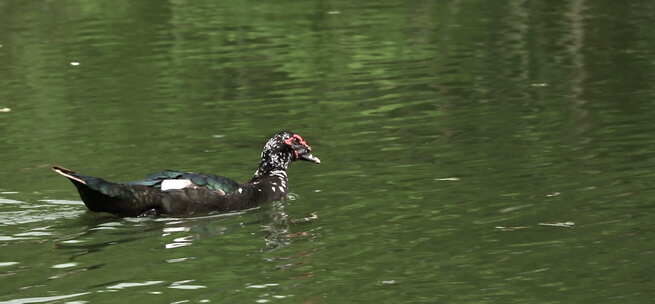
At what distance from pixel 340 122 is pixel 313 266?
6400 mm

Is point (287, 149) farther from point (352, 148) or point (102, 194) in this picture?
point (102, 194)

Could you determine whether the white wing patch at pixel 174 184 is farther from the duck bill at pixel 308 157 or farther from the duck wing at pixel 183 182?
the duck bill at pixel 308 157

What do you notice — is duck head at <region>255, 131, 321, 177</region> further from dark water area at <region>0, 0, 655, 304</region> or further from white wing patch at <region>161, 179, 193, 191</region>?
white wing patch at <region>161, 179, 193, 191</region>

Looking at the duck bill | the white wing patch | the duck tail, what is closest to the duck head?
the duck bill

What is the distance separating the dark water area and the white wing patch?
0.27m

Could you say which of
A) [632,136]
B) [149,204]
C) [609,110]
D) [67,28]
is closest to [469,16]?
[67,28]

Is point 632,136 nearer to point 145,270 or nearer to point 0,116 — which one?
point 145,270

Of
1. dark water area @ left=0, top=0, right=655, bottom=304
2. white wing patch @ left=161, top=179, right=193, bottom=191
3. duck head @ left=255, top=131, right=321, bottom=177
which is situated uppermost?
white wing patch @ left=161, top=179, right=193, bottom=191

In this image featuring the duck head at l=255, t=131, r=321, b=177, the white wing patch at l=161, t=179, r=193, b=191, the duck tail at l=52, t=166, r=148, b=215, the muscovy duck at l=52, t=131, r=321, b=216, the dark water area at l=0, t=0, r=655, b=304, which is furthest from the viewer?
the duck head at l=255, t=131, r=321, b=177

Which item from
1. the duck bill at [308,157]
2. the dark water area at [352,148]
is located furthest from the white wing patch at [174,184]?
the duck bill at [308,157]

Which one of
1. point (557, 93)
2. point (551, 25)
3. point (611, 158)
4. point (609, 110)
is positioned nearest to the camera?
point (611, 158)

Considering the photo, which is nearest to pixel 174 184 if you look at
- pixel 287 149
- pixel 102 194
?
Answer: pixel 102 194

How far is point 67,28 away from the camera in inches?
1041

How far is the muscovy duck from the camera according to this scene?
11711 millimetres
